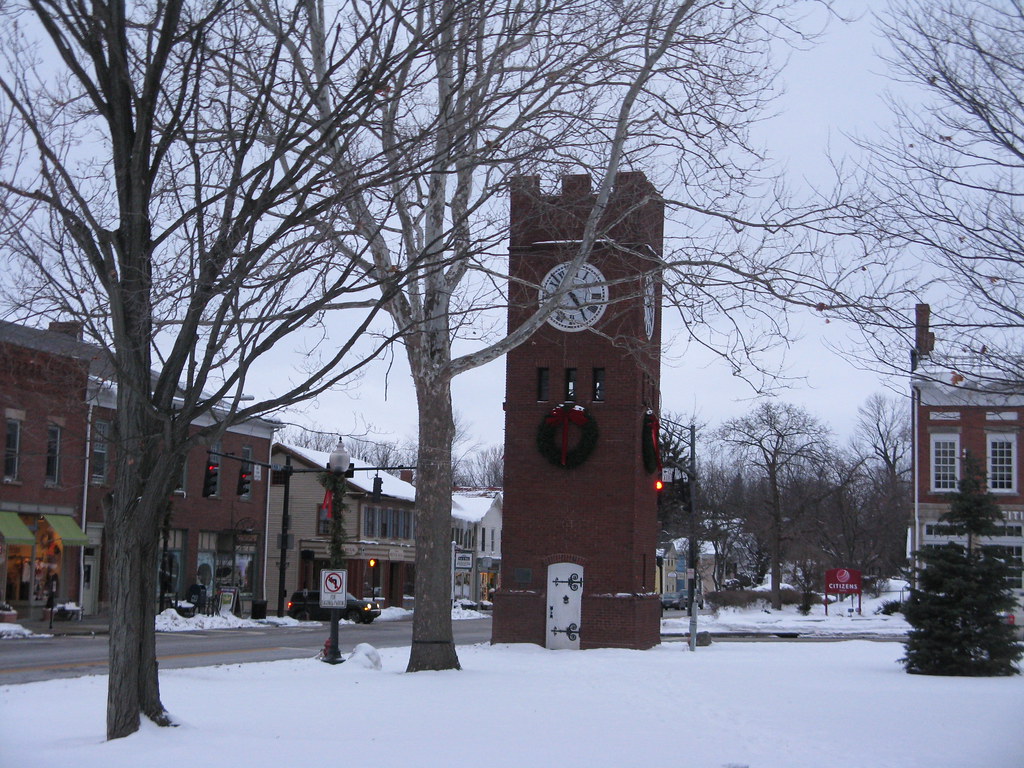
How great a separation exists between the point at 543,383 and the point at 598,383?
1.38m

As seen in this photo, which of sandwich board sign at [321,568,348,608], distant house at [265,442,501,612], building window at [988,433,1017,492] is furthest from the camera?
distant house at [265,442,501,612]

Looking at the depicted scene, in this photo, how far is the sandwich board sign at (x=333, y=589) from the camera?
21266 millimetres

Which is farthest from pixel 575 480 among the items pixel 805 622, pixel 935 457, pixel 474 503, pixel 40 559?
pixel 474 503

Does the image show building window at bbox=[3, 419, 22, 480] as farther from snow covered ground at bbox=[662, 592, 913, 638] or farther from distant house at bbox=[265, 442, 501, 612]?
snow covered ground at bbox=[662, 592, 913, 638]

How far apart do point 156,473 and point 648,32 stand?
299 inches

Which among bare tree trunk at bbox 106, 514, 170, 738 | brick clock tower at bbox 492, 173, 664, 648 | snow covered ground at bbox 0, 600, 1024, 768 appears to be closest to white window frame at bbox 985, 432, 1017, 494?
brick clock tower at bbox 492, 173, 664, 648

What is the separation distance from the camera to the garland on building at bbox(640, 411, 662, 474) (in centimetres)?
2853

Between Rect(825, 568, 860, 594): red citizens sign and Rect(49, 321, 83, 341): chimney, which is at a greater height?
Rect(49, 321, 83, 341): chimney

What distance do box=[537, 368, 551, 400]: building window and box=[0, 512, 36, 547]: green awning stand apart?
699 inches

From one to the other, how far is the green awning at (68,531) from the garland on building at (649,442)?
2020 cm

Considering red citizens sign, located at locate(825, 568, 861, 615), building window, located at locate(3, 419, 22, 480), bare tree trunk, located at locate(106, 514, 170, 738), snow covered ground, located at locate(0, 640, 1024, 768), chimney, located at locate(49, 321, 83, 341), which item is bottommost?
red citizens sign, located at locate(825, 568, 861, 615)

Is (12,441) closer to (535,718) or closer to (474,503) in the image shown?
(535,718)

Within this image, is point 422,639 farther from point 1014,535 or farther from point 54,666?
point 1014,535

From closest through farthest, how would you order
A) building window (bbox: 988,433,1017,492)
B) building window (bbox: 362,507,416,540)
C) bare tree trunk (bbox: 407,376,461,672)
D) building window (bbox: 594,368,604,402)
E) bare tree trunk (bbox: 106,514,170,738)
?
1. bare tree trunk (bbox: 106,514,170,738)
2. bare tree trunk (bbox: 407,376,461,672)
3. building window (bbox: 594,368,604,402)
4. building window (bbox: 988,433,1017,492)
5. building window (bbox: 362,507,416,540)
